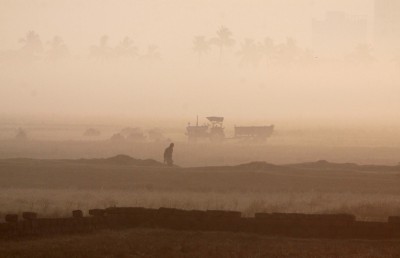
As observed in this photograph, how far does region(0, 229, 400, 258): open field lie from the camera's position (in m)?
14.9

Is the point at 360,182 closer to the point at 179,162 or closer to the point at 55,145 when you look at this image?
the point at 179,162

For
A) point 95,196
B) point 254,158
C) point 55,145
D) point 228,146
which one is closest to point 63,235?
point 95,196

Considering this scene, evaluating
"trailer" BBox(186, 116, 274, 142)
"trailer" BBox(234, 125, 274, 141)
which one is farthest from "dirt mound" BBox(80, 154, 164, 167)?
"trailer" BBox(234, 125, 274, 141)

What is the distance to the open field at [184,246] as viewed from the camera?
14.9 metres

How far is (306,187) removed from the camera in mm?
35031

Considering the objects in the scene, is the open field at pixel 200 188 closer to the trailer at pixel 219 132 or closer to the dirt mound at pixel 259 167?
the dirt mound at pixel 259 167

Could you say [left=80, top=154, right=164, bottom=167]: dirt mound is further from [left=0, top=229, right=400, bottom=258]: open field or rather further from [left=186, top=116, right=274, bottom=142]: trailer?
[left=186, top=116, right=274, bottom=142]: trailer

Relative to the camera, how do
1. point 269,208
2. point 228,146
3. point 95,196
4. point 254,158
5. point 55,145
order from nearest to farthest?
point 269,208 < point 95,196 < point 254,158 < point 55,145 < point 228,146

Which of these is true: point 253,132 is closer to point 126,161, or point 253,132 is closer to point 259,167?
point 126,161

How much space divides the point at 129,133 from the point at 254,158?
39.4 m

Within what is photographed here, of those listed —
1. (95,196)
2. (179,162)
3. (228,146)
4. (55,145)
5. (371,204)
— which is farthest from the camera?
(228,146)

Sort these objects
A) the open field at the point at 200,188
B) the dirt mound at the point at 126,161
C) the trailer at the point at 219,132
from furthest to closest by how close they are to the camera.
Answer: the trailer at the point at 219,132 → the dirt mound at the point at 126,161 → the open field at the point at 200,188

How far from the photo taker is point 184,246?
15727 mm

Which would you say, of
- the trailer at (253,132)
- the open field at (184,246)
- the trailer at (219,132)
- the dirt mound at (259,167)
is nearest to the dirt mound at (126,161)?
the dirt mound at (259,167)
